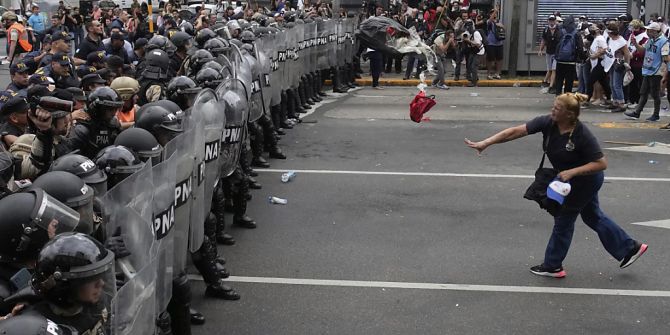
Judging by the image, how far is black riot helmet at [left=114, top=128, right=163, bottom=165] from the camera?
17.9ft

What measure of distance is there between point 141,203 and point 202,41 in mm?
7126

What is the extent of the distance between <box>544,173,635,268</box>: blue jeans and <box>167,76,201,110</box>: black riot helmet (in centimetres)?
326

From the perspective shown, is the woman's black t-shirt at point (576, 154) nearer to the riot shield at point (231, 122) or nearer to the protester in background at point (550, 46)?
the riot shield at point (231, 122)

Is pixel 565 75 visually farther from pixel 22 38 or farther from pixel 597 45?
pixel 22 38

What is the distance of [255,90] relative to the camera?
9.88 meters

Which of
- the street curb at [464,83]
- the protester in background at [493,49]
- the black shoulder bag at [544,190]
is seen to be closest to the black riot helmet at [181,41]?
the black shoulder bag at [544,190]

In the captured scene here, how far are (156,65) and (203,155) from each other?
13.5 feet

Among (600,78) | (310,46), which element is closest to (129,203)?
(310,46)

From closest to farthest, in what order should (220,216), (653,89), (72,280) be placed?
(72,280) < (220,216) < (653,89)

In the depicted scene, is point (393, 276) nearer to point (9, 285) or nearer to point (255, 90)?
point (255, 90)

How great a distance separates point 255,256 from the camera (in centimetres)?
799

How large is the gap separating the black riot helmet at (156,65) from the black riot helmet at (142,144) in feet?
13.1

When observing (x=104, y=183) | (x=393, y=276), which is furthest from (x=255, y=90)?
(x=104, y=183)

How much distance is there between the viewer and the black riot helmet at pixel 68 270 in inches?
133
